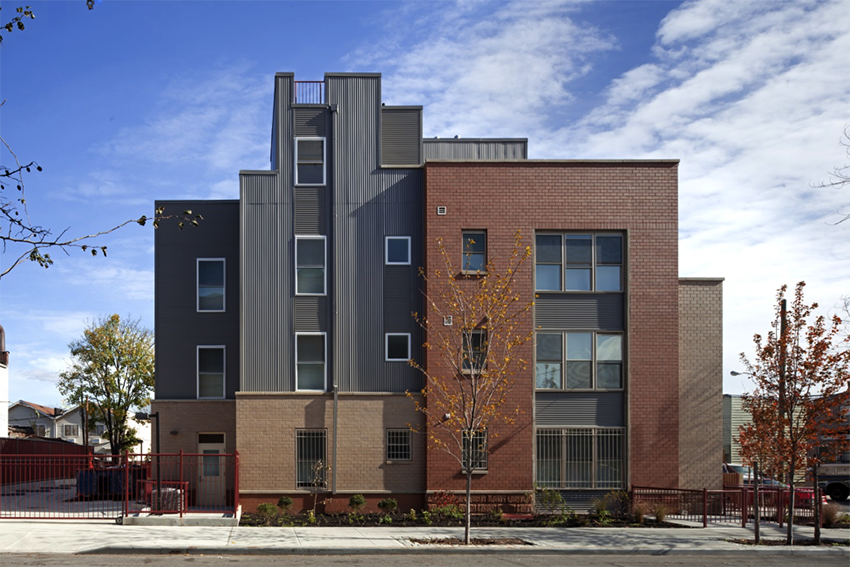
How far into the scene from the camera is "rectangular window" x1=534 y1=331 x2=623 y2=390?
26.1 metres

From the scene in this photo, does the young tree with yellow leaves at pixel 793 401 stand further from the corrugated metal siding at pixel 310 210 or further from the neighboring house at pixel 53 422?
the neighboring house at pixel 53 422

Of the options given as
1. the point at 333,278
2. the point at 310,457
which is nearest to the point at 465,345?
the point at 333,278

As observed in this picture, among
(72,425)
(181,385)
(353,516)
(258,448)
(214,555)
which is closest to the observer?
(214,555)

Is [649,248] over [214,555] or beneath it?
over

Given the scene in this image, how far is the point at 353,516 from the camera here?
23547 millimetres

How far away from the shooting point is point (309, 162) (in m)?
26.6

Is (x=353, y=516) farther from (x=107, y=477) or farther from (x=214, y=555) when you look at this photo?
(x=107, y=477)

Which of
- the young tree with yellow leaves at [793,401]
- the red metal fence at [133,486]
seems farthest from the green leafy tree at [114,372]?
the young tree with yellow leaves at [793,401]

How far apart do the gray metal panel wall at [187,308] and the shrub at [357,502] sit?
5788 millimetres

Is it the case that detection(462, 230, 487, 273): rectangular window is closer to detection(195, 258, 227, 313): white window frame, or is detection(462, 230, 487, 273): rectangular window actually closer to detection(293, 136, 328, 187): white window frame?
detection(293, 136, 328, 187): white window frame

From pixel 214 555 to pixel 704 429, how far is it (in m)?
16.3

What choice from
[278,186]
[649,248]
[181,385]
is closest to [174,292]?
[181,385]

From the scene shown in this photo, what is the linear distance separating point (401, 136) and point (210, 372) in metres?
10.1

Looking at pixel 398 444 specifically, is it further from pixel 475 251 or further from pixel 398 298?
pixel 475 251
